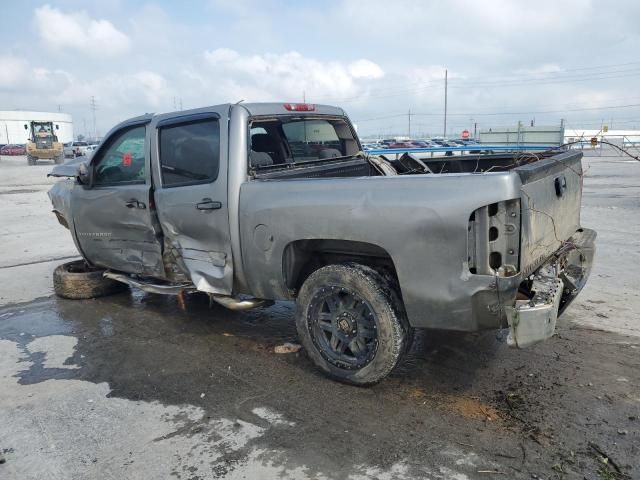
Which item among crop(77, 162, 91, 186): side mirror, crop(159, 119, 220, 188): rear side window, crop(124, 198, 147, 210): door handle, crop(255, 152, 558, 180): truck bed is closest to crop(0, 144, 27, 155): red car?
crop(77, 162, 91, 186): side mirror

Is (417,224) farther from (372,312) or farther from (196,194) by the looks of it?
(196,194)

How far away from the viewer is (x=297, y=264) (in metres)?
3.88

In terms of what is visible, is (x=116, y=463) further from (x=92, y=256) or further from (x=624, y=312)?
(x=624, y=312)

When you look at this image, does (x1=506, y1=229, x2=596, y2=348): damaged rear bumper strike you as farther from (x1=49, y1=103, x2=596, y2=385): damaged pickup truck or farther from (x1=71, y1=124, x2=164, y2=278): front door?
(x1=71, y1=124, x2=164, y2=278): front door

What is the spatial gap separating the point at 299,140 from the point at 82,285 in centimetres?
301

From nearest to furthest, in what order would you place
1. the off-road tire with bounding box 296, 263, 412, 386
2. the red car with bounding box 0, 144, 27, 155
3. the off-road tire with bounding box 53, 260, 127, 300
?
the off-road tire with bounding box 296, 263, 412, 386 → the off-road tire with bounding box 53, 260, 127, 300 → the red car with bounding box 0, 144, 27, 155

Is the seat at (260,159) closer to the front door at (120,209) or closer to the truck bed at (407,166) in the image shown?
the truck bed at (407,166)

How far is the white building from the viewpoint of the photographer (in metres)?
104

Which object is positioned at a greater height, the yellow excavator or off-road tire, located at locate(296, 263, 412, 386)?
the yellow excavator

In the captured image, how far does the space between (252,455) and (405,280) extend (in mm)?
1349

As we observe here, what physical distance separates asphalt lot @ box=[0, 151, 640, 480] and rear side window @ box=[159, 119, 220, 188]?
1.45 metres

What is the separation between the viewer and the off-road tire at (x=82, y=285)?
5.89 m

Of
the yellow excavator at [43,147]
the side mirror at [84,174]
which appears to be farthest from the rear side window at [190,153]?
the yellow excavator at [43,147]

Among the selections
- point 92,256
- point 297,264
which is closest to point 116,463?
point 297,264
